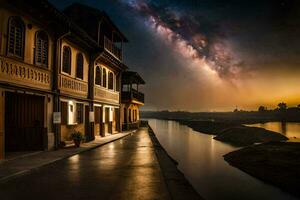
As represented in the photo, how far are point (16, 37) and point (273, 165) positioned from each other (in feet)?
58.4

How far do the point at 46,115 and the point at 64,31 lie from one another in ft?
16.8

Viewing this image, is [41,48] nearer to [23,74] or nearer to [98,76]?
[23,74]

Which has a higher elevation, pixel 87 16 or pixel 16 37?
pixel 87 16

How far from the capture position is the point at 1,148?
11.2 metres

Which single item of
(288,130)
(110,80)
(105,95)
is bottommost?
(288,130)

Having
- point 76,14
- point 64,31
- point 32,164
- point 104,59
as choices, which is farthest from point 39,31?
point 76,14

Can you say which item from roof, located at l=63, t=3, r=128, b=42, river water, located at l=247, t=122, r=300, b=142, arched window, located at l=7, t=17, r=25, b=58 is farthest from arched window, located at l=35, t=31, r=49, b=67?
river water, located at l=247, t=122, r=300, b=142

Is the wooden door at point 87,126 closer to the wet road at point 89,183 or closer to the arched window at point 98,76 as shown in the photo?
the arched window at point 98,76

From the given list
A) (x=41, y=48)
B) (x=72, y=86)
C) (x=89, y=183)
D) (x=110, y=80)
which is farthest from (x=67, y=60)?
(x=89, y=183)

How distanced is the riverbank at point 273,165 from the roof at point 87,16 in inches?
653

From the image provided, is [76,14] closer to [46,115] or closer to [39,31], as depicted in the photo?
[39,31]

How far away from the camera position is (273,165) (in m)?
18.3

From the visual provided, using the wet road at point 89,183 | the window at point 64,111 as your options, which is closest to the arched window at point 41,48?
the window at point 64,111

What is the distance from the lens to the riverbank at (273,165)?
14.8 m
